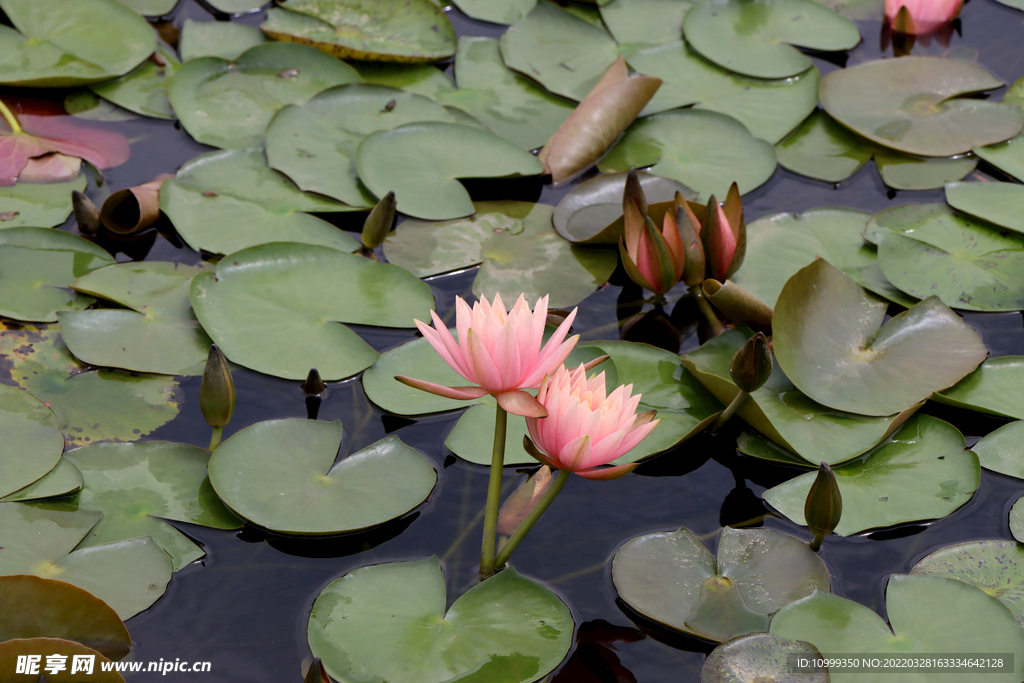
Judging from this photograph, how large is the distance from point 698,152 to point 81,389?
231cm

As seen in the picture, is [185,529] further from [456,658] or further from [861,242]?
[861,242]

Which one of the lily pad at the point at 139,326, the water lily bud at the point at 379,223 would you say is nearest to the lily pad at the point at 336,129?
the water lily bud at the point at 379,223

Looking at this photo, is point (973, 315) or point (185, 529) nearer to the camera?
point (185, 529)

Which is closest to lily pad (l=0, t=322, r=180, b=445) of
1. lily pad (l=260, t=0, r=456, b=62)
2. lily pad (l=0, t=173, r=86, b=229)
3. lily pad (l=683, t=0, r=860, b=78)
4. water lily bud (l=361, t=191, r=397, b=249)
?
lily pad (l=0, t=173, r=86, b=229)

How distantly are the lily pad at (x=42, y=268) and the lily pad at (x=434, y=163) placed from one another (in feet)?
3.16

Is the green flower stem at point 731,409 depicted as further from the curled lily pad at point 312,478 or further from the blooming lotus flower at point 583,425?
the curled lily pad at point 312,478

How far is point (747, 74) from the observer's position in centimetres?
331

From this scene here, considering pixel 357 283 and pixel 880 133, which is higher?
pixel 880 133

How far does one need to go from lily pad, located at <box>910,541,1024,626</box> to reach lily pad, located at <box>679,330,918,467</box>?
0.31 meters

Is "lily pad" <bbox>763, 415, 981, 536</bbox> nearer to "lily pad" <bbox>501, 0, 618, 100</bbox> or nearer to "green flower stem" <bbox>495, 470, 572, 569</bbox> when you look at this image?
"green flower stem" <bbox>495, 470, 572, 569</bbox>

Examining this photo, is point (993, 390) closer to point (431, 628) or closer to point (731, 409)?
point (731, 409)

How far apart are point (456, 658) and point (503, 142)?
198cm

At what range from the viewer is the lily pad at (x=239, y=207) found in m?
2.59

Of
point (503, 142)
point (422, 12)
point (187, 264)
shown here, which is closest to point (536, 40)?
point (422, 12)
